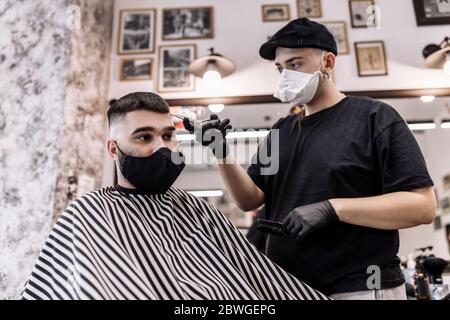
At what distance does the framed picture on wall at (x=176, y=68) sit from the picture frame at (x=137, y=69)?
0.09 m

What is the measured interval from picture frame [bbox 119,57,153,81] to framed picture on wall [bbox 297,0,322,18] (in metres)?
1.32

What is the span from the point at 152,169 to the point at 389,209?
79cm

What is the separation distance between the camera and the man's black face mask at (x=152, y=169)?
141 cm

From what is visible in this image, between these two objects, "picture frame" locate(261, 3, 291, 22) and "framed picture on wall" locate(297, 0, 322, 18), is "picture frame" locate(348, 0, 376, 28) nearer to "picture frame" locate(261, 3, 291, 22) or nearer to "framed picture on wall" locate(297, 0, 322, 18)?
"framed picture on wall" locate(297, 0, 322, 18)

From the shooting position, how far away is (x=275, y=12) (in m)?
3.40

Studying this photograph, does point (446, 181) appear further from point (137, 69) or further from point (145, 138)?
point (137, 69)

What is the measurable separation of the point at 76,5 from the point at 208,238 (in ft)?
7.67

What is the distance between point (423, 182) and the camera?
4.17 feet

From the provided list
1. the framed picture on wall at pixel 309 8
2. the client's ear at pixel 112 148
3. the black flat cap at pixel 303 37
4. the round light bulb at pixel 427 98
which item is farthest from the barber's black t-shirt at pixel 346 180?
the framed picture on wall at pixel 309 8

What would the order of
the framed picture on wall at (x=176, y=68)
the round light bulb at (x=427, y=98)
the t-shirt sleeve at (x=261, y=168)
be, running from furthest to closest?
the framed picture on wall at (x=176, y=68) < the round light bulb at (x=427, y=98) < the t-shirt sleeve at (x=261, y=168)

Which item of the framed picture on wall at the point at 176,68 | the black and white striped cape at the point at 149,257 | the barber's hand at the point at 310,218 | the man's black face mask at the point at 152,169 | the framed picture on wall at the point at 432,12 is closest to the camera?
the black and white striped cape at the point at 149,257

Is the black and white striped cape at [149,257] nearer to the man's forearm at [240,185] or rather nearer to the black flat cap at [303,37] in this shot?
the man's forearm at [240,185]

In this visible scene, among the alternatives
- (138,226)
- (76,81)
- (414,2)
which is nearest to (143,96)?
(138,226)

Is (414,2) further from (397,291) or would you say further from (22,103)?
(22,103)
